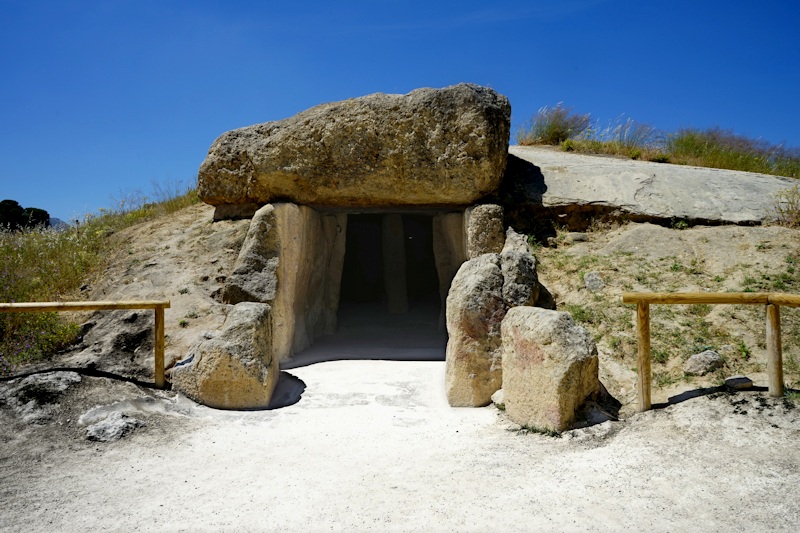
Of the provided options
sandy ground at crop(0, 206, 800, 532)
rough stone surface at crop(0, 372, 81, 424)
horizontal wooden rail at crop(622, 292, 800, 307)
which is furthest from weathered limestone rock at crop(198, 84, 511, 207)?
rough stone surface at crop(0, 372, 81, 424)

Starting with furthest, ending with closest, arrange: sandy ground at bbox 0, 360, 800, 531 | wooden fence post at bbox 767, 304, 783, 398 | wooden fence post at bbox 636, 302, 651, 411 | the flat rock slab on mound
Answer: the flat rock slab on mound → wooden fence post at bbox 636, 302, 651, 411 → wooden fence post at bbox 767, 304, 783, 398 → sandy ground at bbox 0, 360, 800, 531

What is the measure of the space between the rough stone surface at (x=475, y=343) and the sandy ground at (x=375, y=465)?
0.24m

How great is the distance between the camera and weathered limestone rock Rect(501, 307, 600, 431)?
5.12m

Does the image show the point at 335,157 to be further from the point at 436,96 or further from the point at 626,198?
the point at 626,198

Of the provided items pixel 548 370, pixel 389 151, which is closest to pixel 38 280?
pixel 389 151

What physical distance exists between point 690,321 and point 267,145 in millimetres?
5799

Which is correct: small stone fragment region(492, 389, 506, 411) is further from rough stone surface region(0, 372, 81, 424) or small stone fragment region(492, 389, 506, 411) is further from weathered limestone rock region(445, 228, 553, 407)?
rough stone surface region(0, 372, 81, 424)

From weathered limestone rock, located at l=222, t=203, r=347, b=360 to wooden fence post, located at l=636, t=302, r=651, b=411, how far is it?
400 centimetres

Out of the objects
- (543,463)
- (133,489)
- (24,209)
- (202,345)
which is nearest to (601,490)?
(543,463)

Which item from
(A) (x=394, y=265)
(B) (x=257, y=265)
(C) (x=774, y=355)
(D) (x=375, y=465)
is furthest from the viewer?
(A) (x=394, y=265)

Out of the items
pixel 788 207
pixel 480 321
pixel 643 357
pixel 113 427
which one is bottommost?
pixel 113 427

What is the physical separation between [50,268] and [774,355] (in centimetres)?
889

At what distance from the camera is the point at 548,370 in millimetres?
5223

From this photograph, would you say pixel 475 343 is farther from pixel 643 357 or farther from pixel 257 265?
pixel 257 265
